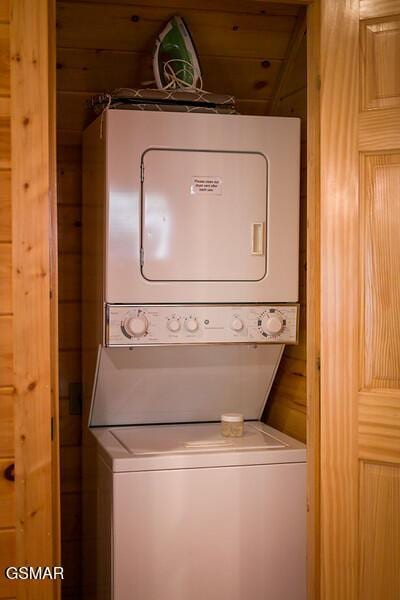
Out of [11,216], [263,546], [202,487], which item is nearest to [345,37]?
[11,216]

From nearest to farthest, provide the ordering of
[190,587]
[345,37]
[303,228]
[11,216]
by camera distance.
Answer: [11,216], [345,37], [190,587], [303,228]

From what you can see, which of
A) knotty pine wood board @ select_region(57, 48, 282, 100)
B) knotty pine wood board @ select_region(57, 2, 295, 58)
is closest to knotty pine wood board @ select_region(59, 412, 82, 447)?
knotty pine wood board @ select_region(57, 48, 282, 100)

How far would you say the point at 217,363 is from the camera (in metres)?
2.83

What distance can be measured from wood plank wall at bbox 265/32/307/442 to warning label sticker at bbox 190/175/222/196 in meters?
0.34

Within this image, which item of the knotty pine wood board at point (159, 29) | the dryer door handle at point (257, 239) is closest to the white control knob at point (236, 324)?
the dryer door handle at point (257, 239)

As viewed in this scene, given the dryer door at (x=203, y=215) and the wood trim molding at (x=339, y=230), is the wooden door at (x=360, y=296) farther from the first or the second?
the dryer door at (x=203, y=215)

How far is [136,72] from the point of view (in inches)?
111

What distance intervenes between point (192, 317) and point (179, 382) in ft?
1.16

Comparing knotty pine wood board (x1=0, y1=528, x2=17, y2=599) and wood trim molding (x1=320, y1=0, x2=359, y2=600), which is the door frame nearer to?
knotty pine wood board (x1=0, y1=528, x2=17, y2=599)

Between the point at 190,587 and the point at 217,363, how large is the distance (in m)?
0.75

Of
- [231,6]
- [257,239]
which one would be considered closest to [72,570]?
[257,239]

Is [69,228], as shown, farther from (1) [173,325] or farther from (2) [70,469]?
(2) [70,469]

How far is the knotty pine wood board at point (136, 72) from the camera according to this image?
9.07ft

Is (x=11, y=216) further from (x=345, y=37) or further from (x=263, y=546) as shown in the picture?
(x=263, y=546)
